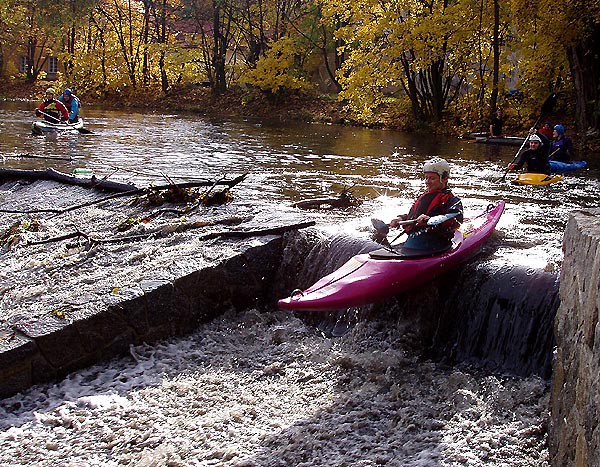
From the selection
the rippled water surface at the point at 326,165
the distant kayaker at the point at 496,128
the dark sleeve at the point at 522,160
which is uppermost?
the distant kayaker at the point at 496,128

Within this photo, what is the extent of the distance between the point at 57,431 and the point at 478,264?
161 inches

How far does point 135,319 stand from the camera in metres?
6.09

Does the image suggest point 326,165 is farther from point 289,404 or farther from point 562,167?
point 289,404

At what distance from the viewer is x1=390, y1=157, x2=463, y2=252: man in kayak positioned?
6352 millimetres

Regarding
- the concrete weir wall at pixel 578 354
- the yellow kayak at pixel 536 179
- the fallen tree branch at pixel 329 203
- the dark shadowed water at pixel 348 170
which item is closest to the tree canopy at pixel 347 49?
the dark shadowed water at pixel 348 170

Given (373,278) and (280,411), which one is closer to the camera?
(280,411)

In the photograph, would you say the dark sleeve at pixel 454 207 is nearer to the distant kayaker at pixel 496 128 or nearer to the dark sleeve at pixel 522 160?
the dark sleeve at pixel 522 160

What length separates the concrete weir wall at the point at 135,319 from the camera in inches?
209

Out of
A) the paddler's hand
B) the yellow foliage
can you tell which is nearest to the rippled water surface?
the paddler's hand

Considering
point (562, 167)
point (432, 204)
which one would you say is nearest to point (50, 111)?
point (562, 167)

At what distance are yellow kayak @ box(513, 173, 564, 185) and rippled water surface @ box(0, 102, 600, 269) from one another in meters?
0.15

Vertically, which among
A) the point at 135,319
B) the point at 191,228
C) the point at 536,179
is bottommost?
the point at 135,319

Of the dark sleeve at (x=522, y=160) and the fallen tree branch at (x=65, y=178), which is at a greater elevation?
the dark sleeve at (x=522, y=160)

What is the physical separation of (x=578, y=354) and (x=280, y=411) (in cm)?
242
